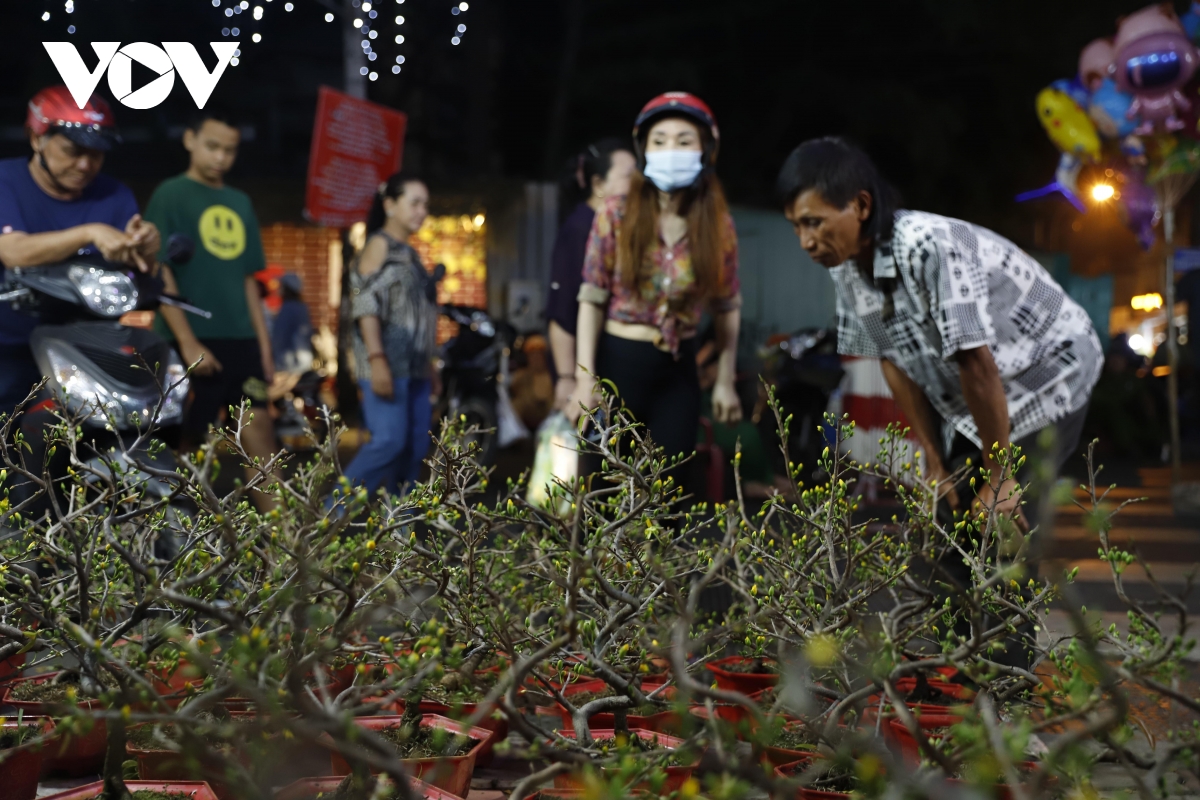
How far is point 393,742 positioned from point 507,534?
75cm

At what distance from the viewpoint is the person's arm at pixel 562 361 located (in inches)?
193

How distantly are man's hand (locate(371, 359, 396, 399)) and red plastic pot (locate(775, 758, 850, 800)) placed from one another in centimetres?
388

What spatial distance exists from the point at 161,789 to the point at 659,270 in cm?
248

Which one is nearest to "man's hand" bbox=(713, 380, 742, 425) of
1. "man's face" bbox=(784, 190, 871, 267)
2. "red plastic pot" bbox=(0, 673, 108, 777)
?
"man's face" bbox=(784, 190, 871, 267)

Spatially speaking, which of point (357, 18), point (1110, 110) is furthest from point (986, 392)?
point (357, 18)

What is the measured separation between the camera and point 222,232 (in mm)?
5797

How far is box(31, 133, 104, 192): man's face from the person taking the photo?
15.3 feet

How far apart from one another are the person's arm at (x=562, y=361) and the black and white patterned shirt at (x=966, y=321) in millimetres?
1329

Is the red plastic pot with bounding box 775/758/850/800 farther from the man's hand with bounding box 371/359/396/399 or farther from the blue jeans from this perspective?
the man's hand with bounding box 371/359/396/399

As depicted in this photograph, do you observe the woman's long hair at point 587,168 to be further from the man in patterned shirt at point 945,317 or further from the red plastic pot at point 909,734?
the red plastic pot at point 909,734

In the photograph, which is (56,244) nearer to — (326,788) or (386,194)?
(386,194)

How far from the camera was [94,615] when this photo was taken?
2428 mm

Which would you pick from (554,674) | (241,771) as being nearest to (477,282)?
(554,674)

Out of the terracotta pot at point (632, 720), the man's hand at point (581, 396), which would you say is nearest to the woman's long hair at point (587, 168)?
the man's hand at point (581, 396)
